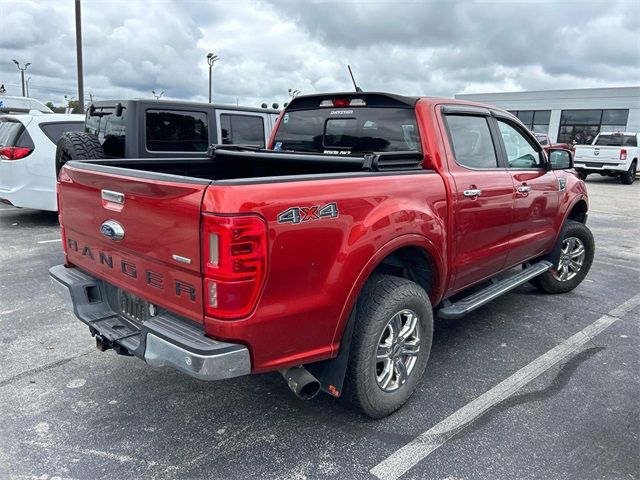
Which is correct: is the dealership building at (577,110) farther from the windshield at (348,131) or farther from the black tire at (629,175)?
the windshield at (348,131)

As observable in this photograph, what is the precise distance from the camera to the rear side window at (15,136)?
781cm

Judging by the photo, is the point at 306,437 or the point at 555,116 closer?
the point at 306,437

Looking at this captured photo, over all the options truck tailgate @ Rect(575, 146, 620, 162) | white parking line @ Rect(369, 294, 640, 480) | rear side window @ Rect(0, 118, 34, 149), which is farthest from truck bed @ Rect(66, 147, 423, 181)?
truck tailgate @ Rect(575, 146, 620, 162)

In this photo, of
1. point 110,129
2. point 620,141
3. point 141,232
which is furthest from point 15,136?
point 620,141

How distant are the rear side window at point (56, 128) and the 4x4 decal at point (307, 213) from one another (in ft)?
23.1

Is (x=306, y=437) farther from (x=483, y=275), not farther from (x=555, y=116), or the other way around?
(x=555, y=116)

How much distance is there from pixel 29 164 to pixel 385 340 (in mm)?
7023

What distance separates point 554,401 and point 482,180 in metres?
1.56

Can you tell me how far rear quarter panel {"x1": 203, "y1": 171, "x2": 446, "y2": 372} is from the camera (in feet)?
7.31

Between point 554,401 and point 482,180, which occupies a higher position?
point 482,180

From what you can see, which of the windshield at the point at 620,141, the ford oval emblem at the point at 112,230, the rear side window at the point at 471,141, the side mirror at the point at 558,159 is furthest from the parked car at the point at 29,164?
the windshield at the point at 620,141

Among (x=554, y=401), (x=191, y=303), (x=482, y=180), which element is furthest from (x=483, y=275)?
(x=191, y=303)

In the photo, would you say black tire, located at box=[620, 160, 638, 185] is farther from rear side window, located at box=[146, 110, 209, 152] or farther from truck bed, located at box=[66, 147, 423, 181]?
truck bed, located at box=[66, 147, 423, 181]

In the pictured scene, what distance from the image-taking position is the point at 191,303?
2.32 m
